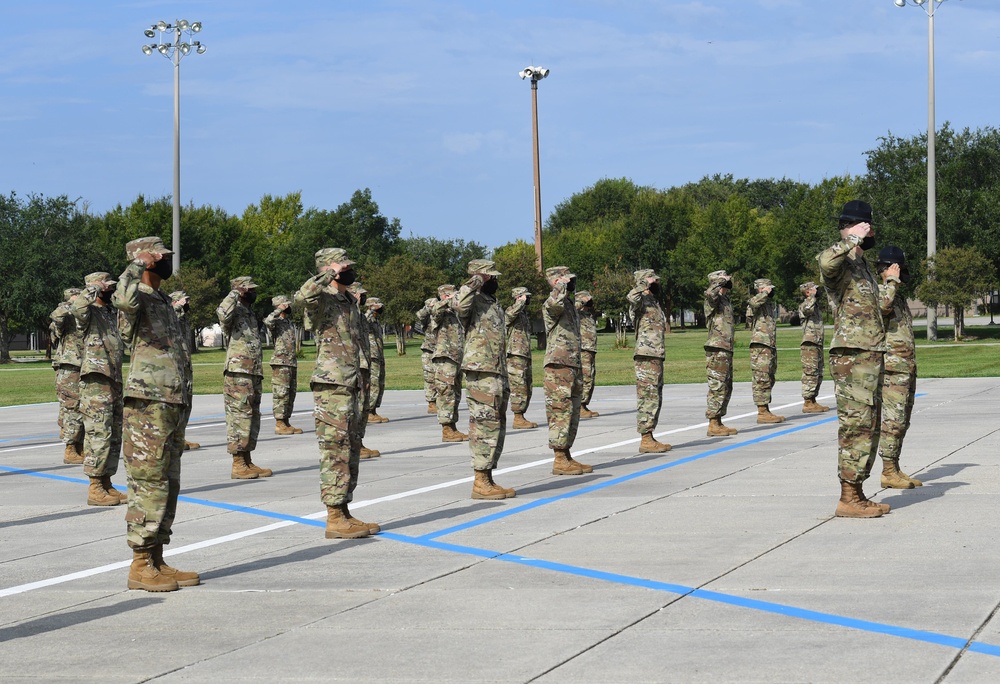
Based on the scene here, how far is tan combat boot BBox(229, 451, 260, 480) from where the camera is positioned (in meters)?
13.6

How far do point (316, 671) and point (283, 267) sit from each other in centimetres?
8114

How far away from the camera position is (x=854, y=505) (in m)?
9.51

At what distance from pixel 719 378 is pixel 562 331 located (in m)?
4.33

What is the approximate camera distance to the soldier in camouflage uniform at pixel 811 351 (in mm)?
20594

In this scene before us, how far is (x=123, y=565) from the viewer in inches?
335

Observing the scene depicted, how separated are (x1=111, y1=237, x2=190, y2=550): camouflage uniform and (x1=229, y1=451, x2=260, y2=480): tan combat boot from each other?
219 inches

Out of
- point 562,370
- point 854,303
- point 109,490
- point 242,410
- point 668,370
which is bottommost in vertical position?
point 668,370

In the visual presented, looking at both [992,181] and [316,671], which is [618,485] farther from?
[992,181]

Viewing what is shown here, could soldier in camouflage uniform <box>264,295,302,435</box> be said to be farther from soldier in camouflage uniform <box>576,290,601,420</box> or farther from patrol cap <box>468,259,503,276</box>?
patrol cap <box>468,259,503,276</box>

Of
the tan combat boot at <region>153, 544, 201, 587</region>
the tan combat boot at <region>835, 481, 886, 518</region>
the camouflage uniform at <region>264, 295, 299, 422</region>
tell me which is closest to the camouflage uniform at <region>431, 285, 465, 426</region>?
the camouflage uniform at <region>264, 295, 299, 422</region>

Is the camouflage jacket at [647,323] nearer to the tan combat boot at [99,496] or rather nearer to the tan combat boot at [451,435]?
the tan combat boot at [451,435]

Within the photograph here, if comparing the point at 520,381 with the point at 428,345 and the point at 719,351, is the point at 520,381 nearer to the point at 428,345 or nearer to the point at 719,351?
the point at 428,345

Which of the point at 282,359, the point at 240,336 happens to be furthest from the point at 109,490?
→ the point at 282,359

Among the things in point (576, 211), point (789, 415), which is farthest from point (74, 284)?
point (576, 211)
